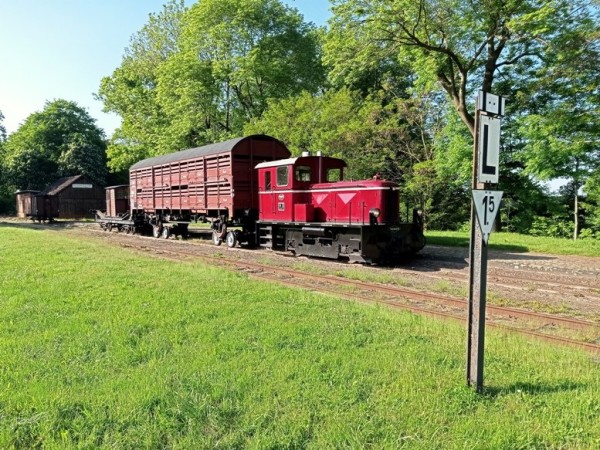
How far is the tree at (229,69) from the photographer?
106 feet

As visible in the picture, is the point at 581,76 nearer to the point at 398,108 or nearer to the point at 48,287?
the point at 398,108

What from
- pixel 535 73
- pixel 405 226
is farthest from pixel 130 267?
pixel 535 73

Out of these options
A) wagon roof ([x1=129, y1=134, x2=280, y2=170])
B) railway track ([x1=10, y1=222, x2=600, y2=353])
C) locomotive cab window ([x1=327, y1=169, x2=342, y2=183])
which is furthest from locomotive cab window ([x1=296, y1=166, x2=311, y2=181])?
wagon roof ([x1=129, y1=134, x2=280, y2=170])

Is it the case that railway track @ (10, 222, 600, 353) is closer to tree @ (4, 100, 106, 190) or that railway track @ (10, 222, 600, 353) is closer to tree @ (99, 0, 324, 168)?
tree @ (99, 0, 324, 168)

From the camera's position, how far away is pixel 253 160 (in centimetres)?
1838

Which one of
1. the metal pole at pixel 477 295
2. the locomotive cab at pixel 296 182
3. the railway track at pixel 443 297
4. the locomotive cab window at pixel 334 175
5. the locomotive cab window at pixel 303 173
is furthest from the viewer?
the locomotive cab window at pixel 334 175

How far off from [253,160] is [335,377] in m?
14.7

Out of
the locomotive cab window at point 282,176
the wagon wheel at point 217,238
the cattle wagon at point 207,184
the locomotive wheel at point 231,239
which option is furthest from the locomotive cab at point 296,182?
the wagon wheel at point 217,238

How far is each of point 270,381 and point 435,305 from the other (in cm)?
494

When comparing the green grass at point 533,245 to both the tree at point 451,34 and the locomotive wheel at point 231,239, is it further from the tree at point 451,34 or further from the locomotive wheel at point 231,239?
the locomotive wheel at point 231,239

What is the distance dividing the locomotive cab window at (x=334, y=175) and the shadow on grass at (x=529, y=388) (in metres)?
11.8

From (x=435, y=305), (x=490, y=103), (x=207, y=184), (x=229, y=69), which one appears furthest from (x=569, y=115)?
(x=229, y=69)

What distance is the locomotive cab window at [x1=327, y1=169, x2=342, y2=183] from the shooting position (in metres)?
15.8

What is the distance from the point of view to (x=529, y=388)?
4.32 metres
